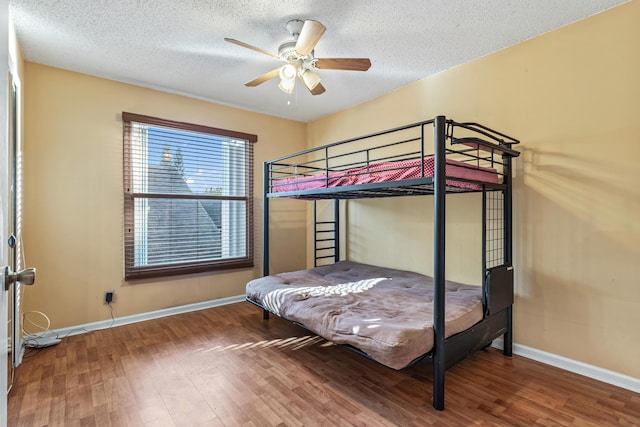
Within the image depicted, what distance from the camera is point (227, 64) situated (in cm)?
281

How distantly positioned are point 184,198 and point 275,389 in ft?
7.64

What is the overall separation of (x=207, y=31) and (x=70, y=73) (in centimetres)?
158

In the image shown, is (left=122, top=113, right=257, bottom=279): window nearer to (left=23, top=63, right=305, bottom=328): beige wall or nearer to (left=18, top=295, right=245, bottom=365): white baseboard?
(left=23, top=63, right=305, bottom=328): beige wall

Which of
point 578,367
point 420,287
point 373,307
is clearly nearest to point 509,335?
point 578,367

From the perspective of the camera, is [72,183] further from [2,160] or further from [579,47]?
[579,47]

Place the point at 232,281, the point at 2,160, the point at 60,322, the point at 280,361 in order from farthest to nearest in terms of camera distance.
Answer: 1. the point at 232,281
2. the point at 60,322
3. the point at 280,361
4. the point at 2,160

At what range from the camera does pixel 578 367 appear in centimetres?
216

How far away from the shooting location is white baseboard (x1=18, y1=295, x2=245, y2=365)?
2.75 metres

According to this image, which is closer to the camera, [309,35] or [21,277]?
[21,277]

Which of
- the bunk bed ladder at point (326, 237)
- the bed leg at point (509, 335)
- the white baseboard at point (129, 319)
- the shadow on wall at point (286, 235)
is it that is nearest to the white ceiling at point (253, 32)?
the bunk bed ladder at point (326, 237)

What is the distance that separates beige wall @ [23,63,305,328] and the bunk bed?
4.39ft

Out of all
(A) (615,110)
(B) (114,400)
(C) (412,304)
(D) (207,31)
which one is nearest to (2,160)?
(B) (114,400)

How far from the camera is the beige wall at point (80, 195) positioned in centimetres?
271

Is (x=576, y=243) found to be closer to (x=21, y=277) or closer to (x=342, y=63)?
(x=342, y=63)
